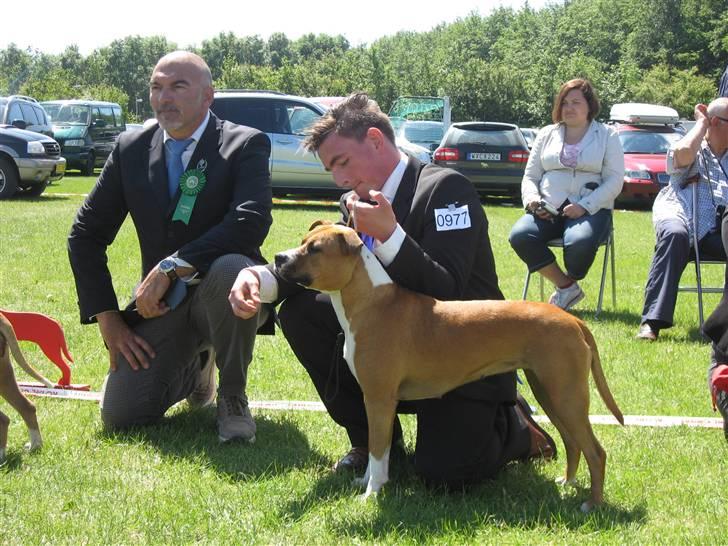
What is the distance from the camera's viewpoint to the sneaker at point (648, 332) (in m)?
6.83

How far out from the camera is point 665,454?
4.18 metres

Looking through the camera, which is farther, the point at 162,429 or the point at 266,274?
the point at 162,429

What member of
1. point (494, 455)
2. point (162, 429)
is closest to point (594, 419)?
point (494, 455)

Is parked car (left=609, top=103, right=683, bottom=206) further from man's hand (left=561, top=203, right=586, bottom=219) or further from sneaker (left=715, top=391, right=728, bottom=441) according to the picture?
sneaker (left=715, top=391, right=728, bottom=441)

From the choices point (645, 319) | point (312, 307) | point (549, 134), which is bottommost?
point (645, 319)

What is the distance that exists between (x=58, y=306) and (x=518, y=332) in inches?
208

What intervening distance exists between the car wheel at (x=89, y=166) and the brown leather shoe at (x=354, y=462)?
24454 millimetres

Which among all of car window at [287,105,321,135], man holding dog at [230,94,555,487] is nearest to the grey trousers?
man holding dog at [230,94,555,487]

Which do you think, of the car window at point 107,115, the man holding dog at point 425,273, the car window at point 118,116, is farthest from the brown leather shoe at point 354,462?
the car window at point 118,116

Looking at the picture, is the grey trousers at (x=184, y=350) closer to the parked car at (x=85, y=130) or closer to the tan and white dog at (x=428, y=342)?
the tan and white dog at (x=428, y=342)

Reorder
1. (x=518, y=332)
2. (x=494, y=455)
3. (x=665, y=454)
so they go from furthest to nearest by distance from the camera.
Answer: (x=665, y=454) → (x=494, y=455) → (x=518, y=332)

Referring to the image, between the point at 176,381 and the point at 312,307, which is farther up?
the point at 312,307

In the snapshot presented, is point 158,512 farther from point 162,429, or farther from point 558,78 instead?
point 558,78

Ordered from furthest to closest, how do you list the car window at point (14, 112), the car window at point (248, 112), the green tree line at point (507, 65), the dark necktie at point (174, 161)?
the green tree line at point (507, 65), the car window at point (14, 112), the car window at point (248, 112), the dark necktie at point (174, 161)
